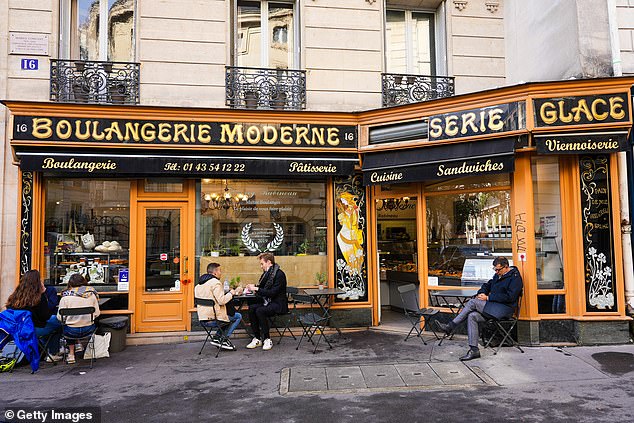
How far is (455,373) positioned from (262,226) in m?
4.36

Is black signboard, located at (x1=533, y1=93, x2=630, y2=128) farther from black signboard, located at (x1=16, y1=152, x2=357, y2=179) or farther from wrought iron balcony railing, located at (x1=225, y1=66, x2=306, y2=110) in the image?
wrought iron balcony railing, located at (x1=225, y1=66, x2=306, y2=110)

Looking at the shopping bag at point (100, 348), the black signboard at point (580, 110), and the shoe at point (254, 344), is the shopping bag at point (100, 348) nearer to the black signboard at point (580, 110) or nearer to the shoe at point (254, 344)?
the shoe at point (254, 344)

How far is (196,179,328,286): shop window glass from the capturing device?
8422mm

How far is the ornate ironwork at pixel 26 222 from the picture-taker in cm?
754

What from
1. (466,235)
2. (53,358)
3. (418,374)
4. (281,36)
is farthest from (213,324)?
(281,36)

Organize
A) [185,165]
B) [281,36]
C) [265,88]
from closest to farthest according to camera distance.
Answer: [185,165], [265,88], [281,36]

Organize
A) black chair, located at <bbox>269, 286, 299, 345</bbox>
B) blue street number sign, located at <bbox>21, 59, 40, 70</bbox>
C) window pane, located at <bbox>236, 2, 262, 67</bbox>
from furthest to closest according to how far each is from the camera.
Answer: window pane, located at <bbox>236, 2, 262, 67</bbox>
black chair, located at <bbox>269, 286, 299, 345</bbox>
blue street number sign, located at <bbox>21, 59, 40, 70</bbox>

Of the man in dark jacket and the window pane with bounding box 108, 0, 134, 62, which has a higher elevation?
the window pane with bounding box 108, 0, 134, 62

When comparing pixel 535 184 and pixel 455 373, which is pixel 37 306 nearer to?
pixel 455 373

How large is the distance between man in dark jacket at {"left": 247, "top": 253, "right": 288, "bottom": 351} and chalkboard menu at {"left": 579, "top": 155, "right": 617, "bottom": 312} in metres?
4.77

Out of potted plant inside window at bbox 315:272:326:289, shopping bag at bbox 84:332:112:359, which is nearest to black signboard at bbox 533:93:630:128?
potted plant inside window at bbox 315:272:326:289

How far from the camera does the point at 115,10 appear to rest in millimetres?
8398

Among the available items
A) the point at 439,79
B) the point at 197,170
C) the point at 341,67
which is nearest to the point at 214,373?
the point at 197,170

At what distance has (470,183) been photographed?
7926 mm
